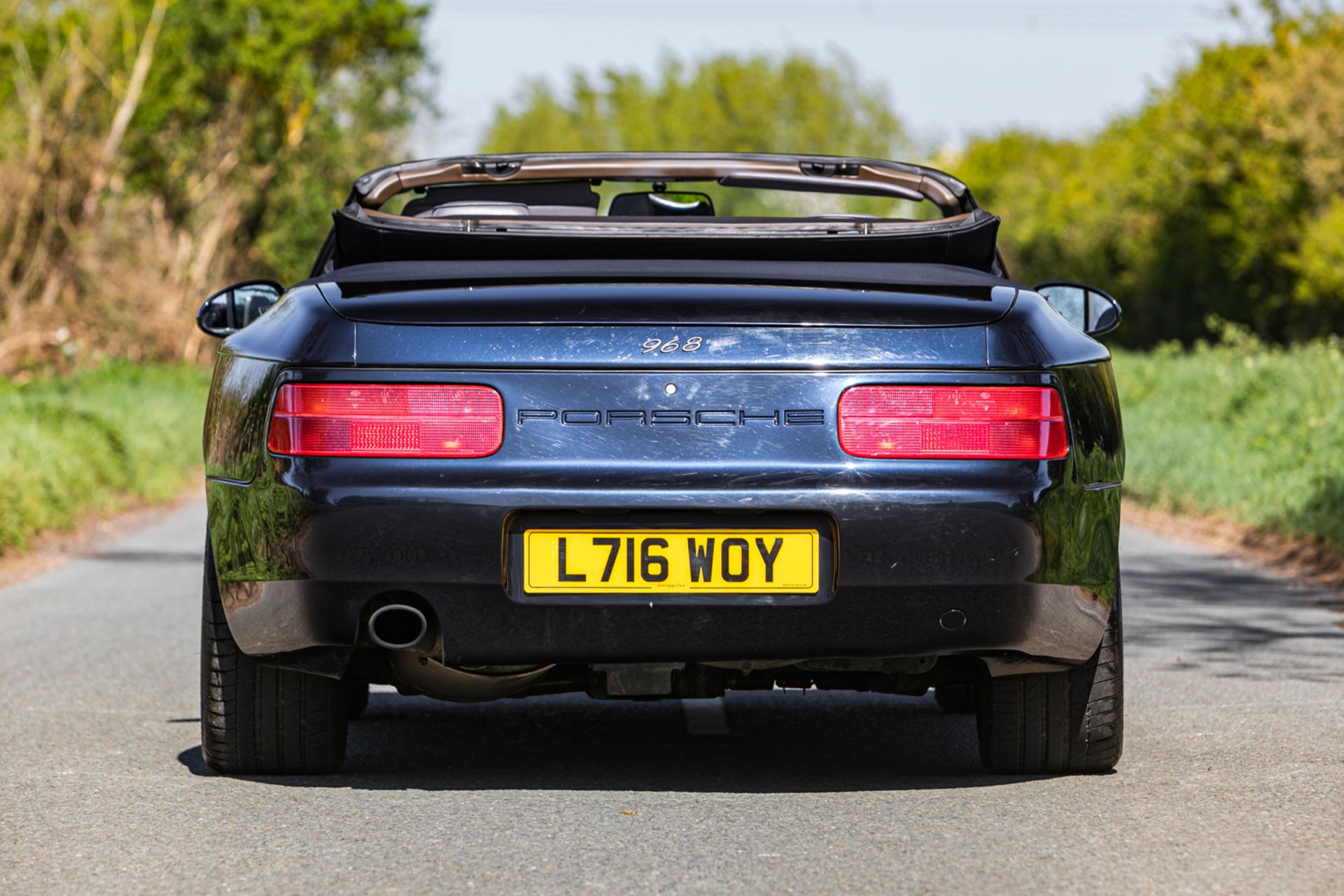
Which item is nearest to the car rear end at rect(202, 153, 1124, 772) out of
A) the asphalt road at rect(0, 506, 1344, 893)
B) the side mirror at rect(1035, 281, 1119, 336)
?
the asphalt road at rect(0, 506, 1344, 893)

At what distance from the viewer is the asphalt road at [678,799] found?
3.77 m

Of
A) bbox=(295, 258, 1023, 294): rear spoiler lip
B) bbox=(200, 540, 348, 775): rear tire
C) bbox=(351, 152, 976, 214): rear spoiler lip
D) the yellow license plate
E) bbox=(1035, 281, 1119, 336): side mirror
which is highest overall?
bbox=(351, 152, 976, 214): rear spoiler lip

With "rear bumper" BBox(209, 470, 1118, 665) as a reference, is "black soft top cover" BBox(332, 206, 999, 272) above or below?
above

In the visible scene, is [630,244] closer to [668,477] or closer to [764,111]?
[668,477]

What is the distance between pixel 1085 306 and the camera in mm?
5457

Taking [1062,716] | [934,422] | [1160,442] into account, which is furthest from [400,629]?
[1160,442]

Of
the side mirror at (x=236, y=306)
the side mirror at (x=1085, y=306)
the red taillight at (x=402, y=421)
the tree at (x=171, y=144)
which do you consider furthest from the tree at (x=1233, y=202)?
the red taillight at (x=402, y=421)

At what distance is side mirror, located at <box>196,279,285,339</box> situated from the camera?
18.1ft

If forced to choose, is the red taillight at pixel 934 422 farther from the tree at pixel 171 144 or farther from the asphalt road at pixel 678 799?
the tree at pixel 171 144

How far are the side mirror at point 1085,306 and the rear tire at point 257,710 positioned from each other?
2.29 m

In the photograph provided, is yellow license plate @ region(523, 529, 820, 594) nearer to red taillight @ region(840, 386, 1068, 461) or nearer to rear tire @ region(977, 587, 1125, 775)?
red taillight @ region(840, 386, 1068, 461)

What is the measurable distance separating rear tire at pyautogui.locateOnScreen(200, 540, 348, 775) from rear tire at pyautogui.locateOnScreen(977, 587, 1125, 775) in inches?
64.3

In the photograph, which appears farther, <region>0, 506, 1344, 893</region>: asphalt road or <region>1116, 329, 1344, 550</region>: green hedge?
<region>1116, 329, 1344, 550</region>: green hedge

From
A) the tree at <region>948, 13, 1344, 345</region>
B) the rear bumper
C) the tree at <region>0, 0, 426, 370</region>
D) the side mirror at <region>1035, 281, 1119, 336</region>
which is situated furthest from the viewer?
the tree at <region>948, 13, 1344, 345</region>
